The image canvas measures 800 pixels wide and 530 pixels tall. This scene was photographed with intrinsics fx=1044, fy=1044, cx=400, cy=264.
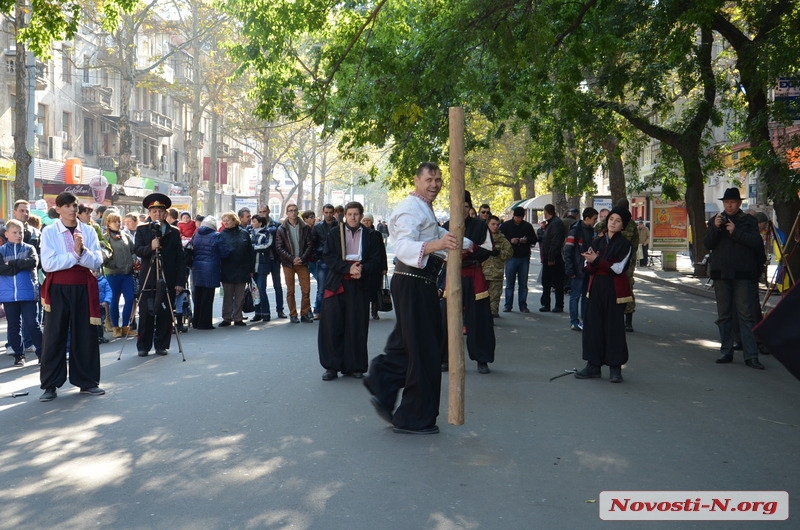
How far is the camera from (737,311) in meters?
11.9

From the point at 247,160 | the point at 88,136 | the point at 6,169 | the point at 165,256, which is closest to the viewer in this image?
the point at 165,256

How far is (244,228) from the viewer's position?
17.5 metres

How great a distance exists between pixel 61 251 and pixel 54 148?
34.6 meters

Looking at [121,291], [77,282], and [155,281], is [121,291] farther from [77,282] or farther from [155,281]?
[77,282]

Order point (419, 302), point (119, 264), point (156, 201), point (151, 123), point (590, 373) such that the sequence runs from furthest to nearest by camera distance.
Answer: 1. point (151, 123)
2. point (119, 264)
3. point (156, 201)
4. point (590, 373)
5. point (419, 302)

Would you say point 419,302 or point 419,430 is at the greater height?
point 419,302

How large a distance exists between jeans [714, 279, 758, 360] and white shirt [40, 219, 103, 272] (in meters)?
7.03

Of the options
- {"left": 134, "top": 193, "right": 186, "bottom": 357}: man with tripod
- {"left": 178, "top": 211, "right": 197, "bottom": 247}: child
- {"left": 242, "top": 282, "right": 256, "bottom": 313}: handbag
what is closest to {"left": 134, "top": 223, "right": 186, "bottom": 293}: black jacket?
{"left": 134, "top": 193, "right": 186, "bottom": 357}: man with tripod

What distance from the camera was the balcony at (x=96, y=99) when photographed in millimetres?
46062

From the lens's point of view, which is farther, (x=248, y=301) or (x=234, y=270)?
(x=248, y=301)

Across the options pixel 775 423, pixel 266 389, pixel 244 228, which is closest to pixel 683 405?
pixel 775 423

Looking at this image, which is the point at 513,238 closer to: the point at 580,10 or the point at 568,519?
the point at 580,10

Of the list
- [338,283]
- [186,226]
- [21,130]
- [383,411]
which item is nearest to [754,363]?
[338,283]

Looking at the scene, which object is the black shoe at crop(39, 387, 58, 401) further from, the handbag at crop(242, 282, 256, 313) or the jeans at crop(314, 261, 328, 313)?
the jeans at crop(314, 261, 328, 313)
